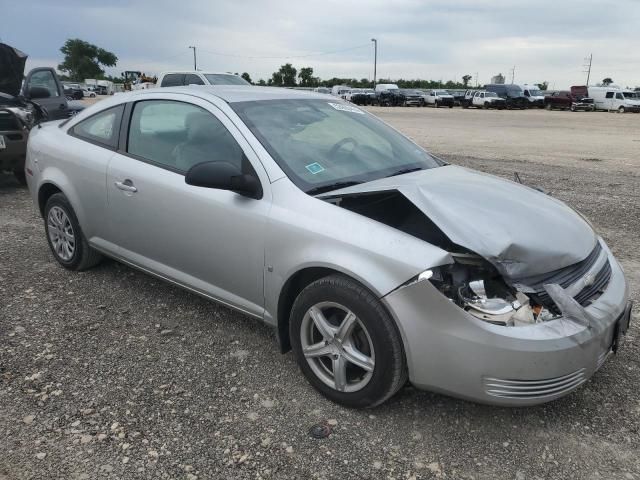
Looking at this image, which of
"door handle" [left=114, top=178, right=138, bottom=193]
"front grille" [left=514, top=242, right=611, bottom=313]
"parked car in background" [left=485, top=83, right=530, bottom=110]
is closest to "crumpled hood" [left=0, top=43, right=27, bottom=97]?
"door handle" [left=114, top=178, right=138, bottom=193]

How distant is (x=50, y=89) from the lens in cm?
1003

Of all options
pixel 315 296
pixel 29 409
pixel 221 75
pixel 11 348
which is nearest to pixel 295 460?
pixel 315 296

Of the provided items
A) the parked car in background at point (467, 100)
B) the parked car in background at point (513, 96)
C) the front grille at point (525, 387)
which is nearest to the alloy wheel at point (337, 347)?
the front grille at point (525, 387)

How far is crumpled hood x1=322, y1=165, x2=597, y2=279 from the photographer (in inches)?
102

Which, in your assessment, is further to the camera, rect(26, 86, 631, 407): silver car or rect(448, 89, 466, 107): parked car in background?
rect(448, 89, 466, 107): parked car in background

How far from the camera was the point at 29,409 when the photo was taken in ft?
9.25

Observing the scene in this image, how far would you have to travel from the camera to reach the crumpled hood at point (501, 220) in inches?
102

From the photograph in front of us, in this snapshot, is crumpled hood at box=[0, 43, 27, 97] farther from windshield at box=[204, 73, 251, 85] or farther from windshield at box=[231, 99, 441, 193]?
windshield at box=[231, 99, 441, 193]

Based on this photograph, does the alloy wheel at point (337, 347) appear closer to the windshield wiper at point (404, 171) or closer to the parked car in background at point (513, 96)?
the windshield wiper at point (404, 171)

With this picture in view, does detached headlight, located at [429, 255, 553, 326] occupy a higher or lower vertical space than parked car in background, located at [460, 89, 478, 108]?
lower

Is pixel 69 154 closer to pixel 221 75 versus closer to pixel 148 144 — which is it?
pixel 148 144

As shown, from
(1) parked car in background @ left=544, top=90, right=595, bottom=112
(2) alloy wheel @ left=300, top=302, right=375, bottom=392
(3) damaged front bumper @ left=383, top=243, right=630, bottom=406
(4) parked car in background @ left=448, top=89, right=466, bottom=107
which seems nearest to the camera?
(3) damaged front bumper @ left=383, top=243, right=630, bottom=406

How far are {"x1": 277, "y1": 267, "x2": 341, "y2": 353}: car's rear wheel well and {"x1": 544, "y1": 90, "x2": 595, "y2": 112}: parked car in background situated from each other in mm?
41987

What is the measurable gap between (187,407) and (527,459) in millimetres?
1680
